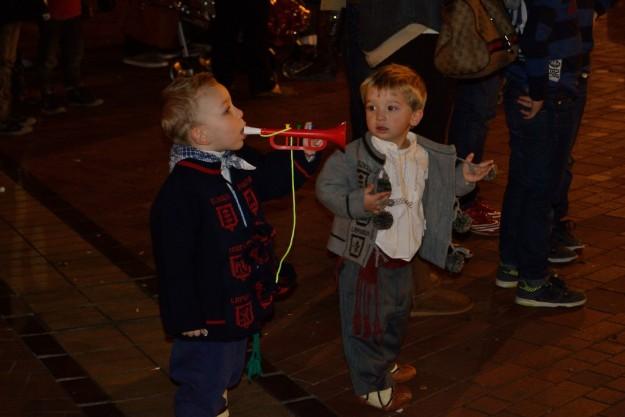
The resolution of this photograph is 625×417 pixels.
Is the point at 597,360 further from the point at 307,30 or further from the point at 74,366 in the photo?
the point at 307,30

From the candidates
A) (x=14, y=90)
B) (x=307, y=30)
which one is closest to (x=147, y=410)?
(x=14, y=90)

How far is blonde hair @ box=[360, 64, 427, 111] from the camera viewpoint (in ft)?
15.1

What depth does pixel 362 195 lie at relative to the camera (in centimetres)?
442

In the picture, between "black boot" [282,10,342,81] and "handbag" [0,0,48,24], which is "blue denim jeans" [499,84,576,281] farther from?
"black boot" [282,10,342,81]

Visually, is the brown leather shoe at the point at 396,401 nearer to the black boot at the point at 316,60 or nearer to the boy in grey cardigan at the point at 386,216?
the boy in grey cardigan at the point at 386,216

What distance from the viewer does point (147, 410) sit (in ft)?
16.3

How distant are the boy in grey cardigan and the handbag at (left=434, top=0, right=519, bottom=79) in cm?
59

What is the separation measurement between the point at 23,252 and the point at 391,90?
10.4ft

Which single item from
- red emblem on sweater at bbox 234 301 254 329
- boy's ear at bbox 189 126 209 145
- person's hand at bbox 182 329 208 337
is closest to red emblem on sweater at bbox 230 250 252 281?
red emblem on sweater at bbox 234 301 254 329

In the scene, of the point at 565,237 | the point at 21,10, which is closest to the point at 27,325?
the point at 565,237

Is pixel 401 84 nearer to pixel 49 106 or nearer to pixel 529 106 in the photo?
pixel 529 106

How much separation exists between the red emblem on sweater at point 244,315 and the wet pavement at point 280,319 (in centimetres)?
71

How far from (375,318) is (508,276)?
158 centimetres

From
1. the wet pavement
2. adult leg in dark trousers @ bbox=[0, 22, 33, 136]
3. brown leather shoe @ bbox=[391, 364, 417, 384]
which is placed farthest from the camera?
adult leg in dark trousers @ bbox=[0, 22, 33, 136]
